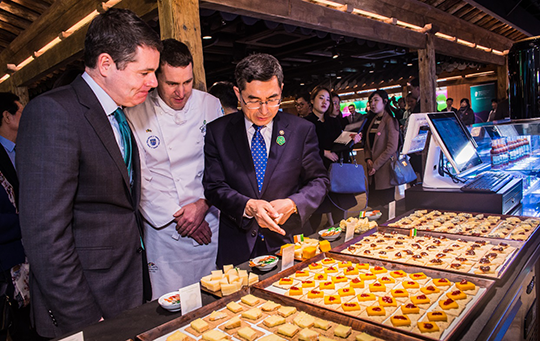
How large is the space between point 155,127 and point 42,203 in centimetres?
94

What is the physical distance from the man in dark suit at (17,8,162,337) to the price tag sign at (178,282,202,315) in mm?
331

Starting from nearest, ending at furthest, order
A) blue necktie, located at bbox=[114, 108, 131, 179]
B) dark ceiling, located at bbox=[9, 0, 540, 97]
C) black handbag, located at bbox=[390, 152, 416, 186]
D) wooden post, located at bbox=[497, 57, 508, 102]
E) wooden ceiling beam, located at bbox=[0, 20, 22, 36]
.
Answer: blue necktie, located at bbox=[114, 108, 131, 179]
black handbag, located at bbox=[390, 152, 416, 186]
dark ceiling, located at bbox=[9, 0, 540, 97]
wooden ceiling beam, located at bbox=[0, 20, 22, 36]
wooden post, located at bbox=[497, 57, 508, 102]

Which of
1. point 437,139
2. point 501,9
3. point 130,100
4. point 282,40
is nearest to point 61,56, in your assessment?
point 282,40

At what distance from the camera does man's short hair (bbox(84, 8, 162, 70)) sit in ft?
4.27

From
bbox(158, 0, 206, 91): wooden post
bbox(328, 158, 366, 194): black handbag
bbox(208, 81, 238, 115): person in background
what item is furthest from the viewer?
bbox(328, 158, 366, 194): black handbag

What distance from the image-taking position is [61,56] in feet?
16.9

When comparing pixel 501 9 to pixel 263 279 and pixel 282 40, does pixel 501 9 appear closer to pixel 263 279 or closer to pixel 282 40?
pixel 282 40

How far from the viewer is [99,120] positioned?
1.30m

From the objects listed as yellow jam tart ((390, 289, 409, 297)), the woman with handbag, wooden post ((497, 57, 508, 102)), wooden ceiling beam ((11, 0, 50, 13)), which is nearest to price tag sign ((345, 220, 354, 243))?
yellow jam tart ((390, 289, 409, 297))

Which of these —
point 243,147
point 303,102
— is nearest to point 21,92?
point 303,102

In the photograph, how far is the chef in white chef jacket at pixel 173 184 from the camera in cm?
197

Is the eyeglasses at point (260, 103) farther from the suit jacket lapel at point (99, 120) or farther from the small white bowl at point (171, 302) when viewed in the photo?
the small white bowl at point (171, 302)

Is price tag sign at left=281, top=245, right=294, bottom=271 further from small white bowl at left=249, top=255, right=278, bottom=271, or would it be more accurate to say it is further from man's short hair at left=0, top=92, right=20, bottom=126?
man's short hair at left=0, top=92, right=20, bottom=126

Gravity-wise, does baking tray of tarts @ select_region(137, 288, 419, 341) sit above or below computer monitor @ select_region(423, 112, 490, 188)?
below
